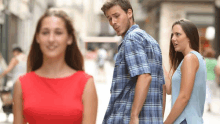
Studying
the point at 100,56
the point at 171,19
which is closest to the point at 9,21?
the point at 100,56

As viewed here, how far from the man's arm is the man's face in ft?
1.52

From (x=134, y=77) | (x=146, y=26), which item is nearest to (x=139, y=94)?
(x=134, y=77)

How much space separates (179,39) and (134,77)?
568mm

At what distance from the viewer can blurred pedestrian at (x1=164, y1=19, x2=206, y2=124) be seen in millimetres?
2651

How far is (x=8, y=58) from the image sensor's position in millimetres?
16766

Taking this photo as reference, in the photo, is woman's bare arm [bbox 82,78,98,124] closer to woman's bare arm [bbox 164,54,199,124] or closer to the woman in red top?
the woman in red top

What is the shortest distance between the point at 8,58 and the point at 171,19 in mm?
12010

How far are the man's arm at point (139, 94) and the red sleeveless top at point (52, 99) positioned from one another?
0.52 meters

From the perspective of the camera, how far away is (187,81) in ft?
8.64

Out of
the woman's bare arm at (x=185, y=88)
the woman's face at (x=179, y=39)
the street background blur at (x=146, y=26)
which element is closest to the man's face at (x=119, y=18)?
the woman's face at (x=179, y=39)

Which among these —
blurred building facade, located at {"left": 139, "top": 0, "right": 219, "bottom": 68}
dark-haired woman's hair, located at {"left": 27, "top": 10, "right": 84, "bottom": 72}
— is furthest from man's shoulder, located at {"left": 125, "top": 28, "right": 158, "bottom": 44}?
blurred building facade, located at {"left": 139, "top": 0, "right": 219, "bottom": 68}

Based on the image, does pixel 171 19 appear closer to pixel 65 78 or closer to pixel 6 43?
pixel 6 43

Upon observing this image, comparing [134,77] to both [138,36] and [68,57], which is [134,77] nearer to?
[138,36]

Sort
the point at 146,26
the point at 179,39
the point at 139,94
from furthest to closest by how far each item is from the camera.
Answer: the point at 146,26 < the point at 179,39 < the point at 139,94
